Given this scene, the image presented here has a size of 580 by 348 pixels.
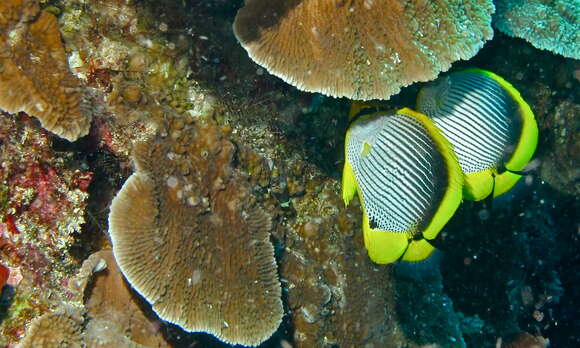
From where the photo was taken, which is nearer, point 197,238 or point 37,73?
point 37,73

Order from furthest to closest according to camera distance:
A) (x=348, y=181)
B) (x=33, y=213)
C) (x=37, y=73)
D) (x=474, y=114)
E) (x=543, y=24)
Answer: (x=543, y=24), (x=474, y=114), (x=348, y=181), (x=33, y=213), (x=37, y=73)

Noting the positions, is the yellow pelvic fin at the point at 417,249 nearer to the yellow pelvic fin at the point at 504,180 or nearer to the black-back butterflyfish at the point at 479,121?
the black-back butterflyfish at the point at 479,121

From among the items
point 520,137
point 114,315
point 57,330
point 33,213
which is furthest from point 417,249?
point 33,213

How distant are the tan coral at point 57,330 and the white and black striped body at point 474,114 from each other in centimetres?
242

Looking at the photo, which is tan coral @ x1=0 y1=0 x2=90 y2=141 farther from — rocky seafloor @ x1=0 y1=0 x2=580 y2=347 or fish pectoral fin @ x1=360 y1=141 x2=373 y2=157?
fish pectoral fin @ x1=360 y1=141 x2=373 y2=157

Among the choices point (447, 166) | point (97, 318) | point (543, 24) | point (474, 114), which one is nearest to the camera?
point (97, 318)

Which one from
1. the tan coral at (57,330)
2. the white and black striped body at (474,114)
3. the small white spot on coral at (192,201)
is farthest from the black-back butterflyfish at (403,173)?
the tan coral at (57,330)

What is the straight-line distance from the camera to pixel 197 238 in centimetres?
228

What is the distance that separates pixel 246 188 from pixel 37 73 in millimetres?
1202

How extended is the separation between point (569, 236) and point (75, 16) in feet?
16.5

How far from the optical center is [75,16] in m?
2.15

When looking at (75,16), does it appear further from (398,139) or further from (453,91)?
(453,91)

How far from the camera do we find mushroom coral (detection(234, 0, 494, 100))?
225 centimetres

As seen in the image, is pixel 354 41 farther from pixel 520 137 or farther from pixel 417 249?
pixel 520 137
